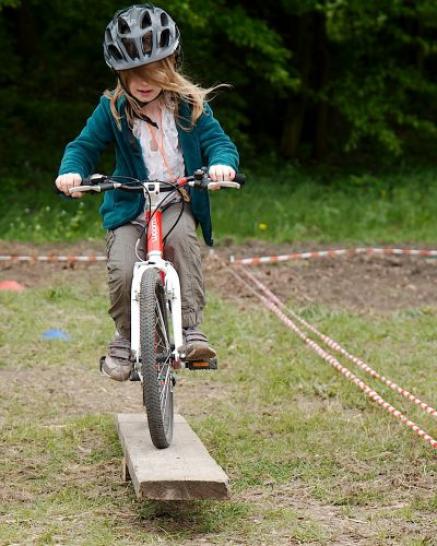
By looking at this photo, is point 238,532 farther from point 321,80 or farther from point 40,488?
point 321,80

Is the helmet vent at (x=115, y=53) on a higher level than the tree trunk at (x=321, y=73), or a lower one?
higher

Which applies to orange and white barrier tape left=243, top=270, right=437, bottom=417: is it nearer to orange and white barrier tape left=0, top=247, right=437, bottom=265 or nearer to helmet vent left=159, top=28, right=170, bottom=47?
orange and white barrier tape left=0, top=247, right=437, bottom=265

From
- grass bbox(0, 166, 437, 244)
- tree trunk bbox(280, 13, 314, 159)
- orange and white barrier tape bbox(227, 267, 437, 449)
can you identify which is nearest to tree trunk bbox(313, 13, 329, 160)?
tree trunk bbox(280, 13, 314, 159)

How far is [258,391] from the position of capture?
692 cm

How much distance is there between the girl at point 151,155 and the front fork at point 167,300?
68 millimetres

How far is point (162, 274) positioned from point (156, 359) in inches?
15.5

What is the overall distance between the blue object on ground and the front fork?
3.14 meters

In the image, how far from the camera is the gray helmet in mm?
4938

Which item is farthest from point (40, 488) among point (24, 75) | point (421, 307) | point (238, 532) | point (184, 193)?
point (24, 75)

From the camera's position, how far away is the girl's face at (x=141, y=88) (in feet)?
16.6

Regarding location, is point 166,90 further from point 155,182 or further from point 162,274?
point 162,274

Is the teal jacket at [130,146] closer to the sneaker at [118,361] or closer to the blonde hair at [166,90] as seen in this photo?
the blonde hair at [166,90]

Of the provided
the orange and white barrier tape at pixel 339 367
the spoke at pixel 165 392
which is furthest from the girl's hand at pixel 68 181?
the orange and white barrier tape at pixel 339 367

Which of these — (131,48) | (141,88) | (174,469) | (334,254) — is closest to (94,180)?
(141,88)
